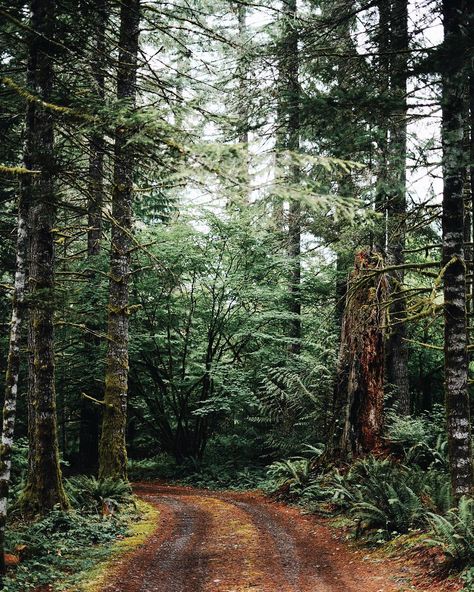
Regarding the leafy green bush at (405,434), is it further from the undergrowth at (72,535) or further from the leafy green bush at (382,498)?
the undergrowth at (72,535)

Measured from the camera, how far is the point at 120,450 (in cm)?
1103

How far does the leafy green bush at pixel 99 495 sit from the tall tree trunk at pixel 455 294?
618cm

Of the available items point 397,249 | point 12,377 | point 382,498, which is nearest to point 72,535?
point 12,377

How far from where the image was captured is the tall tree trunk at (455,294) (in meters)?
6.75

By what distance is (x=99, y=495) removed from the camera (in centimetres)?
986

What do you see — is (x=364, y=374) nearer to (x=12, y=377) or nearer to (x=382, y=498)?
(x=382, y=498)

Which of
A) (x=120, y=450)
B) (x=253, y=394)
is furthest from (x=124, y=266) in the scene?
(x=253, y=394)

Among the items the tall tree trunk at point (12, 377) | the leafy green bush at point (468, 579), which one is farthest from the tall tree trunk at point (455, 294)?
the tall tree trunk at point (12, 377)

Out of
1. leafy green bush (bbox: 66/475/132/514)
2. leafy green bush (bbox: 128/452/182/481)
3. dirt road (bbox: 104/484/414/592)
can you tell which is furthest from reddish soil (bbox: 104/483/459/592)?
leafy green bush (bbox: 128/452/182/481)

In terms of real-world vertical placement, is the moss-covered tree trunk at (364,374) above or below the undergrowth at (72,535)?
above

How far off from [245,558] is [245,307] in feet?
33.1

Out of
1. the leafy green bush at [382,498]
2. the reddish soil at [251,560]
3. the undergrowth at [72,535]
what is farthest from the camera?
the leafy green bush at [382,498]

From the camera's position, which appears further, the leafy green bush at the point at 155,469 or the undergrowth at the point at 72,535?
the leafy green bush at the point at 155,469

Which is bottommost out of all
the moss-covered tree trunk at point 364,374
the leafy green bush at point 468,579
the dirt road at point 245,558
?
the dirt road at point 245,558
